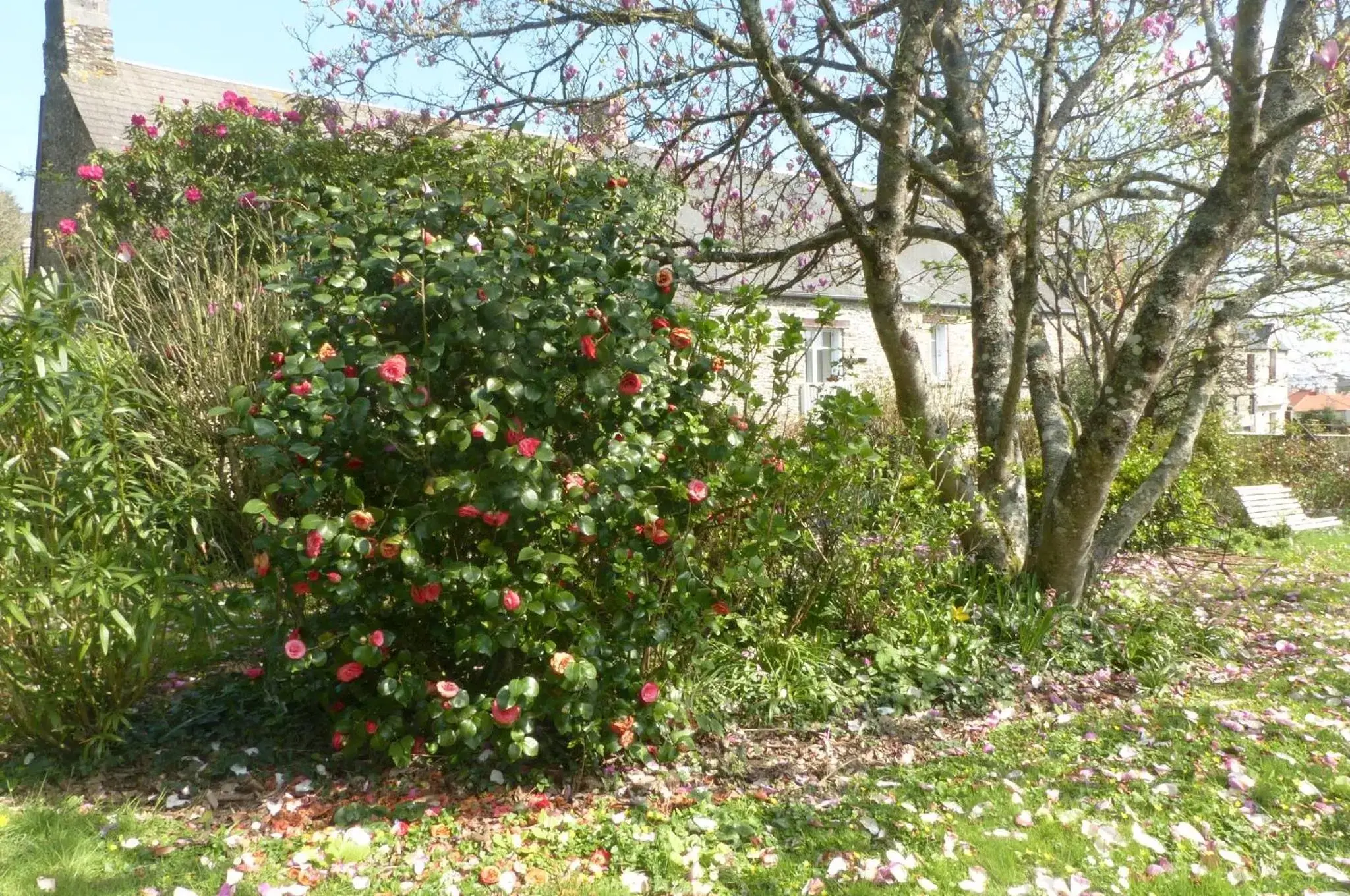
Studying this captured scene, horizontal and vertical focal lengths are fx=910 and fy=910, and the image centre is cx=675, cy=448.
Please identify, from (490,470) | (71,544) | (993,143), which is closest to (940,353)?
(993,143)

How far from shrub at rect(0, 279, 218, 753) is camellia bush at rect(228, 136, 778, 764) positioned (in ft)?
1.46

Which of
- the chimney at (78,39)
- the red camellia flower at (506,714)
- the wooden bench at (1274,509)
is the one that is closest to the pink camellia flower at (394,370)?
the red camellia flower at (506,714)

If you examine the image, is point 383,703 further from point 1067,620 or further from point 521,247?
point 1067,620

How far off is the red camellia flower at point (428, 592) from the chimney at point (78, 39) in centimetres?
1402

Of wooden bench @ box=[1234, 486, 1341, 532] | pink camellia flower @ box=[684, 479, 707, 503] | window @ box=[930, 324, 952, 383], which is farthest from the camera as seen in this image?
window @ box=[930, 324, 952, 383]

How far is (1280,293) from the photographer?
7672 mm

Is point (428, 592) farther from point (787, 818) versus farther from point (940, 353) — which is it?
point (940, 353)

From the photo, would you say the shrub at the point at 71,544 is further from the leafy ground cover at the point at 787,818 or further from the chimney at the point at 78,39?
the chimney at the point at 78,39

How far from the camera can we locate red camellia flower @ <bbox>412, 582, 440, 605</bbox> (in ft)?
9.82

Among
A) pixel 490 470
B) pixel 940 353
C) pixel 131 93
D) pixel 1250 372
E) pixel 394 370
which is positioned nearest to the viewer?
pixel 394 370

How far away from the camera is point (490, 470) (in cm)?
295

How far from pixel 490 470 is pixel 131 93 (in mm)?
13918

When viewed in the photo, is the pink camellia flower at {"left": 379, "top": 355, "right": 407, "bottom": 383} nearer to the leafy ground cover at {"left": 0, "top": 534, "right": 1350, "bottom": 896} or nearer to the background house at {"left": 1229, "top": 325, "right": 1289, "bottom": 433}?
the leafy ground cover at {"left": 0, "top": 534, "right": 1350, "bottom": 896}

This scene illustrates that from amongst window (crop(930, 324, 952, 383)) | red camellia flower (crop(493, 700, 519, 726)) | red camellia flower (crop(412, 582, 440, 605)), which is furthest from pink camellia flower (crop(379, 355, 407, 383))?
window (crop(930, 324, 952, 383))
